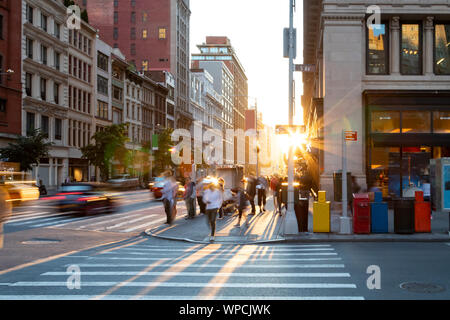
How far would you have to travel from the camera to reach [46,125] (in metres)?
50.6

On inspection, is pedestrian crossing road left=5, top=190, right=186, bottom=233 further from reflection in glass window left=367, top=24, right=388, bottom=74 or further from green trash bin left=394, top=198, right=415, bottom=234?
reflection in glass window left=367, top=24, right=388, bottom=74

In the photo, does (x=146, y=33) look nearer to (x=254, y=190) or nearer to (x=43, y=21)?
(x=43, y=21)

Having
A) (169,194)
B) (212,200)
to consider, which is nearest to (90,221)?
(169,194)

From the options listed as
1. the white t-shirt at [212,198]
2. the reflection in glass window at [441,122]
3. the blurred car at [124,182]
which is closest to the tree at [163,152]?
the blurred car at [124,182]

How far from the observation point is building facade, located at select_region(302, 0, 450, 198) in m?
25.4

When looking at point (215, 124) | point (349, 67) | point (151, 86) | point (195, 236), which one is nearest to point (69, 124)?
Result: point (151, 86)

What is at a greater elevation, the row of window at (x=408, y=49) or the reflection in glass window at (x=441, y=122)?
the row of window at (x=408, y=49)

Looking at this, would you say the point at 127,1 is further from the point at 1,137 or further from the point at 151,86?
the point at 1,137

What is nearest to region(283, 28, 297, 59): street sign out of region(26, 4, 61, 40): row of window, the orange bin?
the orange bin

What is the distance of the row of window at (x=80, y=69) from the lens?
184ft

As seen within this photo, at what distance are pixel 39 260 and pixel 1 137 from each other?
33.8 metres

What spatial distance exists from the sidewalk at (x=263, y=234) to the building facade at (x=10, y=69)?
92.4 ft

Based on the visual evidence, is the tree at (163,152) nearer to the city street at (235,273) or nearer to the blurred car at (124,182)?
the blurred car at (124,182)

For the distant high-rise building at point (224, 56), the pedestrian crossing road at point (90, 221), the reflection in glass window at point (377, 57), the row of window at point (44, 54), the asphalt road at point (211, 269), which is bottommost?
the pedestrian crossing road at point (90, 221)
